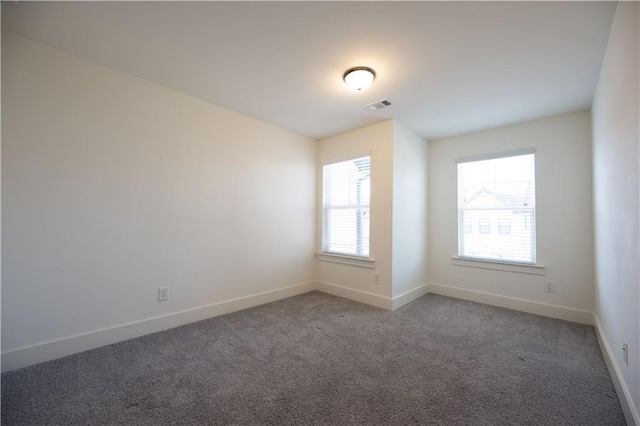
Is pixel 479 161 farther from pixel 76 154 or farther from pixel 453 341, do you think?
pixel 76 154

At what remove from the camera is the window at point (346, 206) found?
3.76m

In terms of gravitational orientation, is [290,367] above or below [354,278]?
below

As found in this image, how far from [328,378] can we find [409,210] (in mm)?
2489

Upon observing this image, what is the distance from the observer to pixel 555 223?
3164 millimetres

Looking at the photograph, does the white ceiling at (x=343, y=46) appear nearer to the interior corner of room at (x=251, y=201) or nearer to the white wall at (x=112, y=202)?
the interior corner of room at (x=251, y=201)

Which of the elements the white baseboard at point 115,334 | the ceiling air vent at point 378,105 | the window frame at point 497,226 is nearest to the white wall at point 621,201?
the window frame at point 497,226

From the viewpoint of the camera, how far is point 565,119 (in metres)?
3.12

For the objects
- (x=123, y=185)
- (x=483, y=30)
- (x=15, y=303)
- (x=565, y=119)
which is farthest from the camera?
(x=565, y=119)

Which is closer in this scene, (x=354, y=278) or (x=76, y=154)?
(x=76, y=154)

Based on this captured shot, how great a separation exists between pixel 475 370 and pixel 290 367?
1.38m

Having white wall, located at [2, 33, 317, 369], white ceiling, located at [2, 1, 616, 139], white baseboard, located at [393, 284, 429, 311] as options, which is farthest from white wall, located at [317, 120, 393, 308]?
white wall, located at [2, 33, 317, 369]

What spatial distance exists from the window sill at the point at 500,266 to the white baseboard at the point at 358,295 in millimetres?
1322

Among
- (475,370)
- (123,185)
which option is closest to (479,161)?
(475,370)

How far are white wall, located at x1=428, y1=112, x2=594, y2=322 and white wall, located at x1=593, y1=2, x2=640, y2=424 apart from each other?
752 mm
